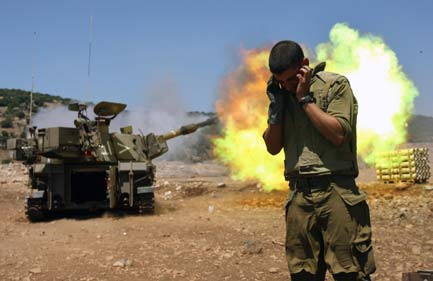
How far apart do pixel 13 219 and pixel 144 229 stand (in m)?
5.51

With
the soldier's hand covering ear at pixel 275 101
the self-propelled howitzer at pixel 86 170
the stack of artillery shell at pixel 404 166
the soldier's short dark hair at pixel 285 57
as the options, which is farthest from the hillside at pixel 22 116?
the soldier's short dark hair at pixel 285 57

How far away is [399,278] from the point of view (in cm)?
626

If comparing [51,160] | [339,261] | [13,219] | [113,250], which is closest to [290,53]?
[339,261]

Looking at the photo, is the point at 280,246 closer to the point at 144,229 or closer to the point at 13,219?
the point at 144,229

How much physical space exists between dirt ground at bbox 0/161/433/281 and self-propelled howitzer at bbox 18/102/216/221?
1.55 ft

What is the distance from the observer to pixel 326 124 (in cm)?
300

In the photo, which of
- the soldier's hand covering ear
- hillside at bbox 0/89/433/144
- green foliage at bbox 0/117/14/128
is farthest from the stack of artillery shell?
green foliage at bbox 0/117/14/128

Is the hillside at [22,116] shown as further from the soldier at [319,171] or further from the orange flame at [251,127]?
the soldier at [319,171]

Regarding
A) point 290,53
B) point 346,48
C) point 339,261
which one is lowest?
point 339,261

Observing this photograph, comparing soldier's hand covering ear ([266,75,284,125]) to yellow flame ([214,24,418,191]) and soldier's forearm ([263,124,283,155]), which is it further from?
yellow flame ([214,24,418,191])

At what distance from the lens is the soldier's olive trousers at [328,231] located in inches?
120

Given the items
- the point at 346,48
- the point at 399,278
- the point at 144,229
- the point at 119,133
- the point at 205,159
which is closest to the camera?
the point at 399,278

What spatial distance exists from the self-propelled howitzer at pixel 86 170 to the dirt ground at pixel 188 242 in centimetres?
47

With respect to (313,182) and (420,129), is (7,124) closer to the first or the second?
(420,129)
